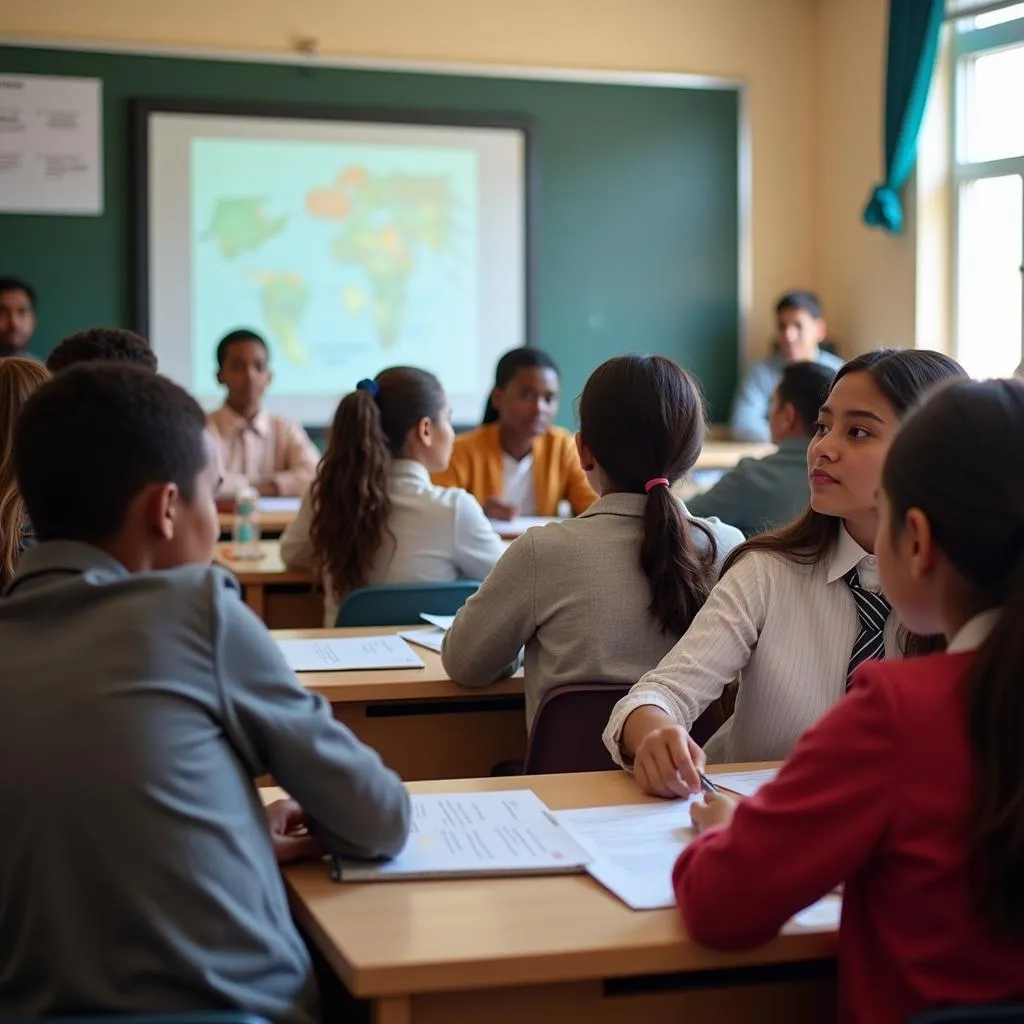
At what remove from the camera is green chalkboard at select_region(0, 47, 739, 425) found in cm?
617

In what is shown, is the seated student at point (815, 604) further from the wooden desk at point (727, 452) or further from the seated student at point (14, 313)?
the seated student at point (14, 313)

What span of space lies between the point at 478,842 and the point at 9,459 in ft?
3.97

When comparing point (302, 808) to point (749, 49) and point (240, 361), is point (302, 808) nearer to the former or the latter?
point (240, 361)

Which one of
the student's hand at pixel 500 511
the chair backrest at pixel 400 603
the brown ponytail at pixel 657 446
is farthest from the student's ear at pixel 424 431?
the brown ponytail at pixel 657 446

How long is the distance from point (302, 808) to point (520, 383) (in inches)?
132

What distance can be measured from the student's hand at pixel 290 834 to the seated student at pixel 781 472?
7.61 ft

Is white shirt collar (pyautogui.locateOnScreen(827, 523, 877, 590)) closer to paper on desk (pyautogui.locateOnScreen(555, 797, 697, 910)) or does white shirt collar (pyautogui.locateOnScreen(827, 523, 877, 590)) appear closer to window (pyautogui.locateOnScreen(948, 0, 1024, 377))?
paper on desk (pyautogui.locateOnScreen(555, 797, 697, 910))

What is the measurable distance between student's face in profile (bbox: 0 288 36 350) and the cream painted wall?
3.65 ft

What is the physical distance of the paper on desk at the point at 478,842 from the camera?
1.40 metres

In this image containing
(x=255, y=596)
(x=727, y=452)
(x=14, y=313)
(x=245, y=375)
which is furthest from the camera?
(x=727, y=452)

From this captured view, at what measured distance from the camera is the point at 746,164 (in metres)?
6.96

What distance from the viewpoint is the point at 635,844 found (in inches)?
59.1

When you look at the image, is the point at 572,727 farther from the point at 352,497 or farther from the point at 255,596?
the point at 255,596

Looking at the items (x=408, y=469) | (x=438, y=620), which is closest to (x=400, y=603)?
(x=438, y=620)
